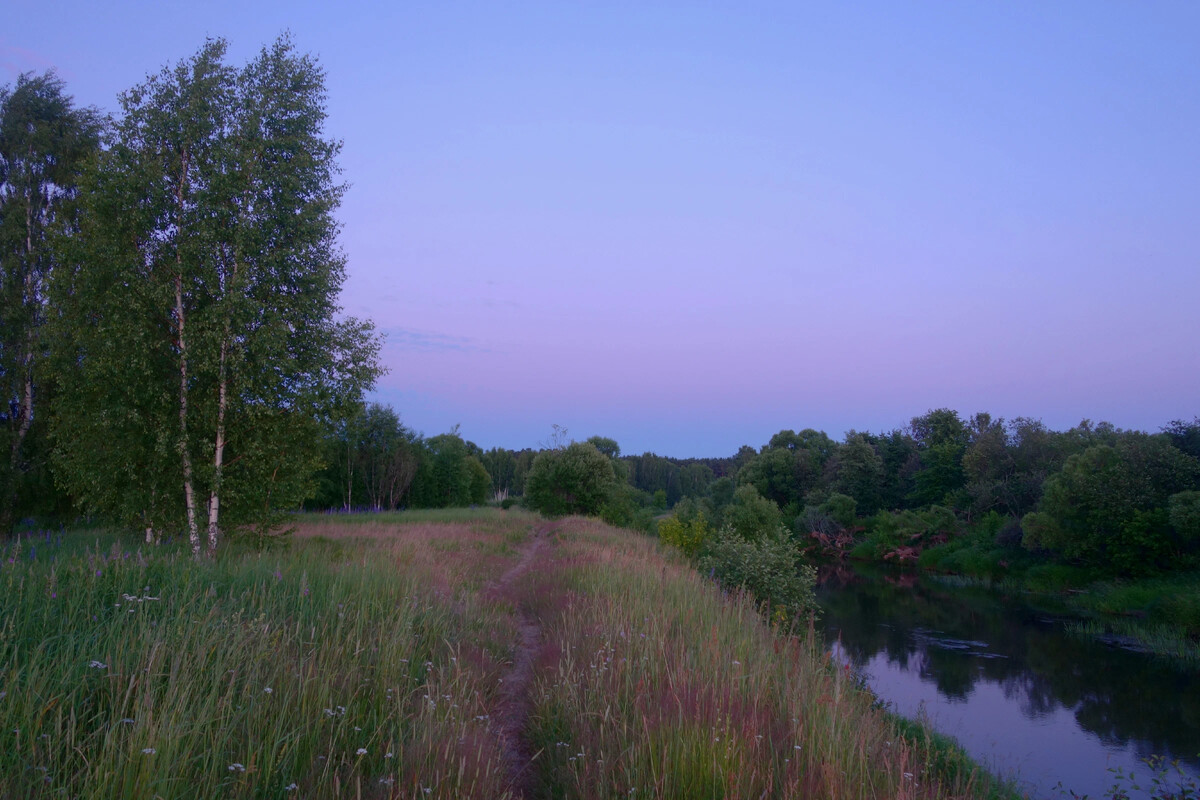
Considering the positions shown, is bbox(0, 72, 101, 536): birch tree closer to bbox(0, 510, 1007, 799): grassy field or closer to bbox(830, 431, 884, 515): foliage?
bbox(0, 510, 1007, 799): grassy field

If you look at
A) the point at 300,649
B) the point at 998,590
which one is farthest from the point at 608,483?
the point at 300,649

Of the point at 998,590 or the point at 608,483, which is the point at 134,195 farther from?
the point at 998,590

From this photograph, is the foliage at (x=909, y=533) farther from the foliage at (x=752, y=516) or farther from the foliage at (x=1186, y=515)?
the foliage at (x=1186, y=515)

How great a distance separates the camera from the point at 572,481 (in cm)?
3991

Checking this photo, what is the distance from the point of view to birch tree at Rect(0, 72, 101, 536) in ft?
55.7

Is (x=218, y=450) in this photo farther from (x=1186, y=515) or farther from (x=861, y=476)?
(x=861, y=476)

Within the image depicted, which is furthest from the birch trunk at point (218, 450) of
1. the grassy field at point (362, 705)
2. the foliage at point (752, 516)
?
the foliage at point (752, 516)

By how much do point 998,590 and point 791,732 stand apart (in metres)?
37.6

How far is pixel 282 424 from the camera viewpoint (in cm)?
1185

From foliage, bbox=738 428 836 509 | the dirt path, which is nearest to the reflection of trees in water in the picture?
the dirt path

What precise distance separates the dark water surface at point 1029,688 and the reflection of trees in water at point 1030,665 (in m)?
0.04

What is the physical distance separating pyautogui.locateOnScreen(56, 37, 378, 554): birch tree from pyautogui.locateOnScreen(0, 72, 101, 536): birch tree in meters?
7.17

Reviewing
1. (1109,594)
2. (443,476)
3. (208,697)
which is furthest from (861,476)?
(208,697)

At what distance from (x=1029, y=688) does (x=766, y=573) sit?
10101 mm
